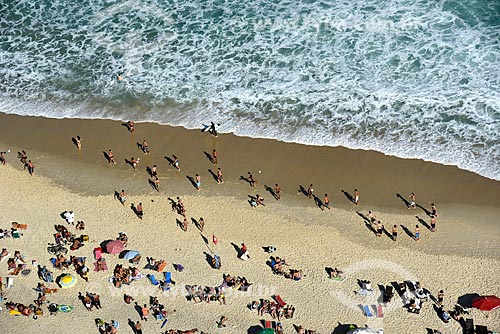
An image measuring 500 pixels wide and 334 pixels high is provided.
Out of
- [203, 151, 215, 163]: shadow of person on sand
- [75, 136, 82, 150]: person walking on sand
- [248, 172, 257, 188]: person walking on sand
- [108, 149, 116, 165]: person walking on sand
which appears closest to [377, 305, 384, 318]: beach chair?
[248, 172, 257, 188]: person walking on sand

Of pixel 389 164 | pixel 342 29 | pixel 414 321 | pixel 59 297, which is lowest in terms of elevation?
pixel 59 297

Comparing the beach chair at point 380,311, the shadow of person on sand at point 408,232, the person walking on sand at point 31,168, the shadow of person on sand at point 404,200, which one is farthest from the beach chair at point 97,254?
the shadow of person on sand at point 404,200

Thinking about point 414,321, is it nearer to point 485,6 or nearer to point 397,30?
point 397,30

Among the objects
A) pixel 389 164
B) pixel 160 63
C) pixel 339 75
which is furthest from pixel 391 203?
pixel 160 63

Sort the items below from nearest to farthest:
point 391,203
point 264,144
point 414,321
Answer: point 414,321 < point 391,203 < point 264,144

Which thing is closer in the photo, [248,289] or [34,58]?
[248,289]
